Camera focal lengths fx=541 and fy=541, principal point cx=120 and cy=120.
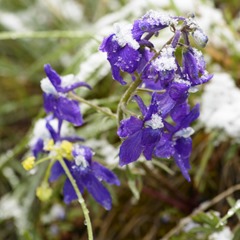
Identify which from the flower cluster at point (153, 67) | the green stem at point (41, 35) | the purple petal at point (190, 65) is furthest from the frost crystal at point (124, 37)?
the green stem at point (41, 35)

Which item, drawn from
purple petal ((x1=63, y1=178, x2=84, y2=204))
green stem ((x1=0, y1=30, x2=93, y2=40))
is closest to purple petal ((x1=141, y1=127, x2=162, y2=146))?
purple petal ((x1=63, y1=178, x2=84, y2=204))

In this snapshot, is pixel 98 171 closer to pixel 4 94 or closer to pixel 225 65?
pixel 225 65

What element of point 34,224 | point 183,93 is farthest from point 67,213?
point 183,93

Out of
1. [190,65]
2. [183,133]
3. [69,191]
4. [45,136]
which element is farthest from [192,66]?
[45,136]

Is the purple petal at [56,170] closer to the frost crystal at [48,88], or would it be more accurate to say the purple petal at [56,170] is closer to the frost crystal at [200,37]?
the frost crystal at [48,88]

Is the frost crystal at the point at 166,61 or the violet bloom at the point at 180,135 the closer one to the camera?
the frost crystal at the point at 166,61

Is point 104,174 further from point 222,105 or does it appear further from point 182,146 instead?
point 222,105

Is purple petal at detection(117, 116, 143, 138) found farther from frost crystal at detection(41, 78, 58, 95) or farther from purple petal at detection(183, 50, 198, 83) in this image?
frost crystal at detection(41, 78, 58, 95)
